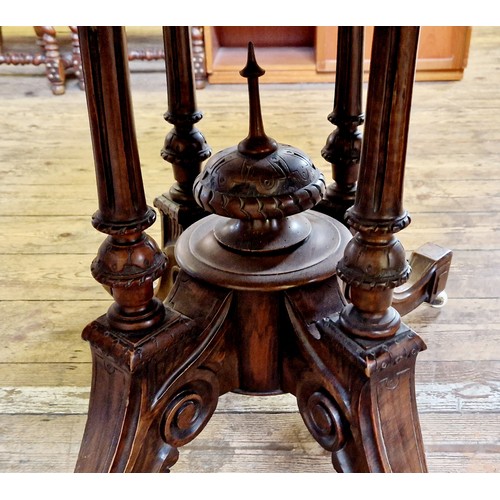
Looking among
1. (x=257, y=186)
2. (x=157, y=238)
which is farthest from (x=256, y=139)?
(x=157, y=238)

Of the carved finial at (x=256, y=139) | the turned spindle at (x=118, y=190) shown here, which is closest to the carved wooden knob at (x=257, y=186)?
the carved finial at (x=256, y=139)

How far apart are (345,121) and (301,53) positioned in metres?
1.59

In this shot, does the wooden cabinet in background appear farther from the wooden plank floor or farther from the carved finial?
the carved finial

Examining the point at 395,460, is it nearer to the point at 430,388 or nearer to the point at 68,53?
the point at 430,388

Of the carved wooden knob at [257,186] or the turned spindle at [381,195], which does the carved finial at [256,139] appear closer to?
the carved wooden knob at [257,186]

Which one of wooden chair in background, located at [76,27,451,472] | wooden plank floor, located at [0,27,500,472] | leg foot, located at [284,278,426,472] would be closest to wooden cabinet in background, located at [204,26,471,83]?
wooden plank floor, located at [0,27,500,472]

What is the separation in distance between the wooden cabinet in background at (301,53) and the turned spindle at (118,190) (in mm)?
1654

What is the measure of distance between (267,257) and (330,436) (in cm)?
19

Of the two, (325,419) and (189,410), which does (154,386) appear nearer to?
(189,410)

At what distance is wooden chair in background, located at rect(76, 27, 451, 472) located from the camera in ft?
1.73

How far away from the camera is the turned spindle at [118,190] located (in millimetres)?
486

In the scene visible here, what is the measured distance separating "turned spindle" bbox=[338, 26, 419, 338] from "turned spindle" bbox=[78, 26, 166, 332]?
0.59 feet

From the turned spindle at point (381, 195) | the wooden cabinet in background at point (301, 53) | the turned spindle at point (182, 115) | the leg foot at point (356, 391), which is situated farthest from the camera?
the wooden cabinet in background at point (301, 53)
